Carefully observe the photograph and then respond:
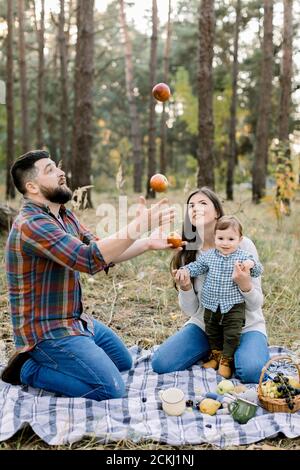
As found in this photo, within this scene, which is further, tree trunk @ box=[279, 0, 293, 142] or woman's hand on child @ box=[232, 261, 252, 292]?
tree trunk @ box=[279, 0, 293, 142]

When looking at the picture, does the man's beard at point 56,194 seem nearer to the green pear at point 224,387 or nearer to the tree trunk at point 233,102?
the green pear at point 224,387

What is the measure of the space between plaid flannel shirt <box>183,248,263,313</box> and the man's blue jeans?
827mm

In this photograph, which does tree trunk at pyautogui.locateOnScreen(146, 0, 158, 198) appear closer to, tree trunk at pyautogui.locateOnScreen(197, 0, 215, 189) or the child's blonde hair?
tree trunk at pyautogui.locateOnScreen(197, 0, 215, 189)

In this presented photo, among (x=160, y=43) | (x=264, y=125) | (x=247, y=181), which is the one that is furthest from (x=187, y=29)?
(x=264, y=125)

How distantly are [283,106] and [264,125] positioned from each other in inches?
58.1

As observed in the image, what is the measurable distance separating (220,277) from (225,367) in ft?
1.99

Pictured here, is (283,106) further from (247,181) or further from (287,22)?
(247,181)

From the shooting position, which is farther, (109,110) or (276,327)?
(109,110)

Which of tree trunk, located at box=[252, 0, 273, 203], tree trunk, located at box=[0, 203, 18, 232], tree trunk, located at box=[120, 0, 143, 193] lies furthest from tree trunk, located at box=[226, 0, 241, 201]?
tree trunk, located at box=[0, 203, 18, 232]

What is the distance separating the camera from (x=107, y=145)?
93.5 feet

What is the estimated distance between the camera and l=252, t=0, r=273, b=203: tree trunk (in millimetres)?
12102

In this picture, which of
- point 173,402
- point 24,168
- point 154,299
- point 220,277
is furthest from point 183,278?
point 154,299

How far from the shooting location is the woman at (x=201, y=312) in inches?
140

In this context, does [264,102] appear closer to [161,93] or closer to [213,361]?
[161,93]
